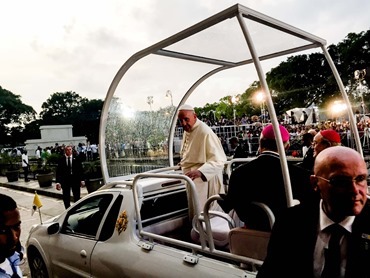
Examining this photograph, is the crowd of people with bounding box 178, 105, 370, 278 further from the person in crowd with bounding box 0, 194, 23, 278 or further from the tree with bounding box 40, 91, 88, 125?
the tree with bounding box 40, 91, 88, 125

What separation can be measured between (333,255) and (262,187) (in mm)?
876

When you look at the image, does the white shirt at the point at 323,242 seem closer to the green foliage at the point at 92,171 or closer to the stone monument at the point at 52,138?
the green foliage at the point at 92,171

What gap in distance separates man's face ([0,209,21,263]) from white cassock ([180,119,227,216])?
2.08 metres

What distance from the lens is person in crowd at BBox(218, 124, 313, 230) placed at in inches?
92.8

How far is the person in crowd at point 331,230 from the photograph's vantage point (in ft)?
4.94

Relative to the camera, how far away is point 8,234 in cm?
172

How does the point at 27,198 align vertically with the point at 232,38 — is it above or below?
below

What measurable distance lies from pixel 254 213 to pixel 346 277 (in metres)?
0.98

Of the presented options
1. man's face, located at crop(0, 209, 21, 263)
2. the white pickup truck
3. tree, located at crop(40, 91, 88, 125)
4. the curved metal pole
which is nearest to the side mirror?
the white pickup truck

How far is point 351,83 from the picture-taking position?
34312mm

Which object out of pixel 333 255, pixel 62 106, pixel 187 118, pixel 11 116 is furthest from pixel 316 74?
pixel 62 106

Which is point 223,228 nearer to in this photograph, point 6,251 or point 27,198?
point 6,251

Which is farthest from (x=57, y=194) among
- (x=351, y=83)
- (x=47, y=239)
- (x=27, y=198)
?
(x=351, y=83)

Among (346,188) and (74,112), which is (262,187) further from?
(74,112)
